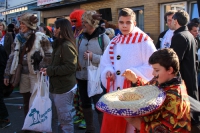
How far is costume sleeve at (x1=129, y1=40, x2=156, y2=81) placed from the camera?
9.62ft

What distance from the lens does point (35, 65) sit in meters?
4.39

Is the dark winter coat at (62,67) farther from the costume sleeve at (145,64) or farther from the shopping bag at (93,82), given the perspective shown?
the costume sleeve at (145,64)

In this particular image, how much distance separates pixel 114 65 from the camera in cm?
324

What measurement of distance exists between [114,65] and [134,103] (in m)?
1.33

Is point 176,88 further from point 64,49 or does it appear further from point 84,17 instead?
point 84,17

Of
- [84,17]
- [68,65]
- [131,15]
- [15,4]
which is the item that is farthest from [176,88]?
[15,4]

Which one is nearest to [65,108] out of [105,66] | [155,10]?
[105,66]

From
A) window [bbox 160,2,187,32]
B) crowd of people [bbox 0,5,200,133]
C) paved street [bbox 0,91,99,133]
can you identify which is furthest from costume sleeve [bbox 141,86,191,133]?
window [bbox 160,2,187,32]

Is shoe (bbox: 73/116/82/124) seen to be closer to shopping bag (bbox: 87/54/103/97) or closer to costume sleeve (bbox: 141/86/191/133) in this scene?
shopping bag (bbox: 87/54/103/97)

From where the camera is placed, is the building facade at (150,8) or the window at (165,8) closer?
the building facade at (150,8)

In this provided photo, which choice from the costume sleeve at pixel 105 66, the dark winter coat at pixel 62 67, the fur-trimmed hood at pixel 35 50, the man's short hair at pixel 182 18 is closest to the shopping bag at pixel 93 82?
the dark winter coat at pixel 62 67

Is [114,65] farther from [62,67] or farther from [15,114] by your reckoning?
[15,114]

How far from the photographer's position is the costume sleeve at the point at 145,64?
115 inches

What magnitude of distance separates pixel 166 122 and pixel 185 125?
0.14m
